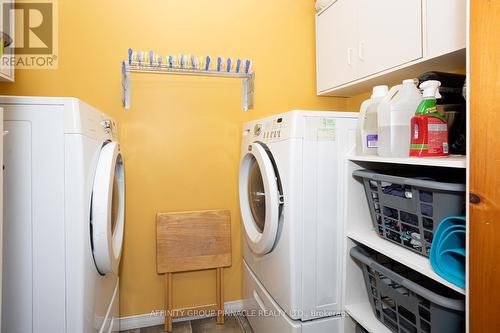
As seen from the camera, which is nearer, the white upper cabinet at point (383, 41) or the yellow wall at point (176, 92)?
the white upper cabinet at point (383, 41)

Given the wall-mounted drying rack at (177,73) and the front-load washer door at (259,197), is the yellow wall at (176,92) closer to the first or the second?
the wall-mounted drying rack at (177,73)

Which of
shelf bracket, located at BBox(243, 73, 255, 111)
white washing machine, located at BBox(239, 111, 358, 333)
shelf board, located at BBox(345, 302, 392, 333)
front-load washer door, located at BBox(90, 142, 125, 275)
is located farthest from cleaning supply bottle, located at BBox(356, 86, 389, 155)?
front-load washer door, located at BBox(90, 142, 125, 275)

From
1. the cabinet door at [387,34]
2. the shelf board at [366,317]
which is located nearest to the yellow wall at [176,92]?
the cabinet door at [387,34]

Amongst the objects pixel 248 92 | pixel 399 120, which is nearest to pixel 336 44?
pixel 248 92

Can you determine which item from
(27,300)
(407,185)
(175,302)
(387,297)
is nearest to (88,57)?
(27,300)

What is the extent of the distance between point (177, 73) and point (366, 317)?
1.89m

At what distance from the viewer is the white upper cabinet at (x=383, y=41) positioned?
4.22 feet

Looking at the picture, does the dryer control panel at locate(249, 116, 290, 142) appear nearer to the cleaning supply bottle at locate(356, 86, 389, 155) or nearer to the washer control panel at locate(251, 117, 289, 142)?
the washer control panel at locate(251, 117, 289, 142)

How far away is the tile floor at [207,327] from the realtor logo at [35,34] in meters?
1.94

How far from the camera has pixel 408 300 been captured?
1.14m

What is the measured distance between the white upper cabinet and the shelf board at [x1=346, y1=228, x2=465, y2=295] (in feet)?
2.87

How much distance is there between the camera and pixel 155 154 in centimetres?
210

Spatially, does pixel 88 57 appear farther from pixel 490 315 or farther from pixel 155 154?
pixel 490 315

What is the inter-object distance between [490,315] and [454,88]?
3.04 feet
